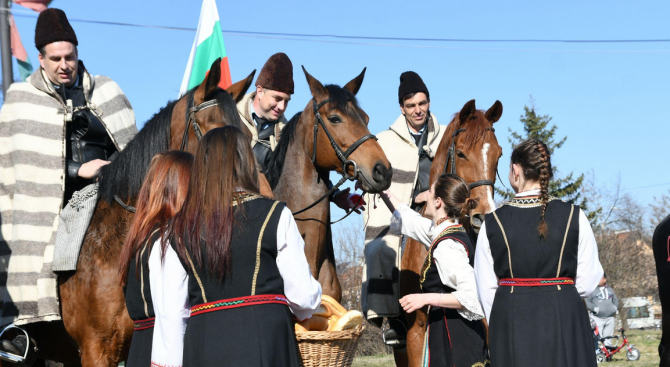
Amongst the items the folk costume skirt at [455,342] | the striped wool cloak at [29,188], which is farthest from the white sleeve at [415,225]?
the striped wool cloak at [29,188]

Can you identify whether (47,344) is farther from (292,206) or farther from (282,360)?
(282,360)

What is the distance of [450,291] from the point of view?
15.8 ft

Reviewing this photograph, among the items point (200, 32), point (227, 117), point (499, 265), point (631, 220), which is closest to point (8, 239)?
point (227, 117)

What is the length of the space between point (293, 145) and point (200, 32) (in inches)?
212

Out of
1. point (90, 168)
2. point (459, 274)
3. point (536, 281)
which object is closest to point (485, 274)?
point (459, 274)

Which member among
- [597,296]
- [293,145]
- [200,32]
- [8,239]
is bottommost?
[597,296]

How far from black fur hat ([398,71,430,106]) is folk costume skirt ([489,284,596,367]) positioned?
3086 mm

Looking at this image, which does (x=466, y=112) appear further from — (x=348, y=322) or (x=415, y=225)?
(x=348, y=322)

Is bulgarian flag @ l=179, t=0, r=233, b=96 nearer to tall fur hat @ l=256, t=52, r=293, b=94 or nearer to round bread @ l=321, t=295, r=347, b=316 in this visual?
tall fur hat @ l=256, t=52, r=293, b=94

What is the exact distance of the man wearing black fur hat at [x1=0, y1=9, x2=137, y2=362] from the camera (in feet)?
→ 16.6

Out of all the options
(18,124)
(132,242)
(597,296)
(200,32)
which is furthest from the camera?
(597,296)

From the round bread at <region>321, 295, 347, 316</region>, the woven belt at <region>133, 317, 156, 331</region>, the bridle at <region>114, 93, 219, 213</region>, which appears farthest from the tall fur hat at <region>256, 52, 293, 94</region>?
the round bread at <region>321, 295, 347, 316</region>

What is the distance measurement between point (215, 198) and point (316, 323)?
2.88ft

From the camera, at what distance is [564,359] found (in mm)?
4016
